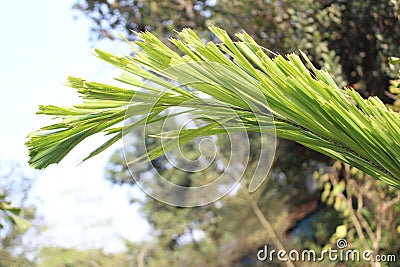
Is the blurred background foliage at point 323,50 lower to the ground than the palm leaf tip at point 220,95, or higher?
higher

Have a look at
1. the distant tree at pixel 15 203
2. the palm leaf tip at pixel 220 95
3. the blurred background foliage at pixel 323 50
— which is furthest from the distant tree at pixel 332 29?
the distant tree at pixel 15 203

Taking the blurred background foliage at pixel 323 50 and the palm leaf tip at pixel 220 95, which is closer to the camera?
the palm leaf tip at pixel 220 95

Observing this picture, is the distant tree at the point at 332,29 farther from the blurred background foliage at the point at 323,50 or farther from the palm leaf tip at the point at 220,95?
the palm leaf tip at the point at 220,95

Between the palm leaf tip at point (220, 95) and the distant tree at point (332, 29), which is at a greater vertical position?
the distant tree at point (332, 29)

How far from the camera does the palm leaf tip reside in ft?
3.84

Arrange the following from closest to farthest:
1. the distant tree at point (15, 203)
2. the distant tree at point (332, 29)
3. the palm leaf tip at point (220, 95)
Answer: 1. the palm leaf tip at point (220, 95)
2. the distant tree at point (332, 29)
3. the distant tree at point (15, 203)

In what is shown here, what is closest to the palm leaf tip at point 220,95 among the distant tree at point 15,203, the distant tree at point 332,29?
the distant tree at point 332,29

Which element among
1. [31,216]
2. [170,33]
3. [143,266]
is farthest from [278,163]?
[143,266]

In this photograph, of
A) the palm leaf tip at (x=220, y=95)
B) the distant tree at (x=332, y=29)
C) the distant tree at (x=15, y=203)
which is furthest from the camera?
the distant tree at (x=15, y=203)

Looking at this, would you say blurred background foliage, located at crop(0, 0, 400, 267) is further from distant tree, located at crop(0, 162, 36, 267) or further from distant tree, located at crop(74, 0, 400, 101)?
distant tree, located at crop(0, 162, 36, 267)

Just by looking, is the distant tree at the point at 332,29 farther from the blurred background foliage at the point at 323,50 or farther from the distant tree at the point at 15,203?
the distant tree at the point at 15,203

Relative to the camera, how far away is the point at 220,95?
1.23m

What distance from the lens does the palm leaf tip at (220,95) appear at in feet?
3.84

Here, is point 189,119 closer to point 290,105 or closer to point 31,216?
point 290,105
